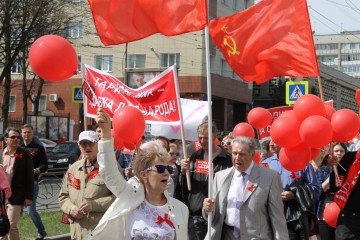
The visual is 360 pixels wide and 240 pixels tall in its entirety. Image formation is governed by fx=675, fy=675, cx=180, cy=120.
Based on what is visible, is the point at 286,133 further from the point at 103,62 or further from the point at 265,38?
the point at 103,62

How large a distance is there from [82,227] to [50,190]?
11.3 meters

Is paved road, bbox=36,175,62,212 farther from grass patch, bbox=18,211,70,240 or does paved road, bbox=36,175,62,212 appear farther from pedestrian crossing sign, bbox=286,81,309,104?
pedestrian crossing sign, bbox=286,81,309,104

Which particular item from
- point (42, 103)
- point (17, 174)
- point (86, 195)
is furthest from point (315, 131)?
point (42, 103)

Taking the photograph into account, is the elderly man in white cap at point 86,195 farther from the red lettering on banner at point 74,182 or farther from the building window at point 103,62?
the building window at point 103,62

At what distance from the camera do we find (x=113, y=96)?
8711 mm

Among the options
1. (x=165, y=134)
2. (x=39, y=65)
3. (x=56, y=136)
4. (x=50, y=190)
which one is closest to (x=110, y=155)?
(x=39, y=65)

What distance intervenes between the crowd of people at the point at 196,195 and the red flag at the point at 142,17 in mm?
1060

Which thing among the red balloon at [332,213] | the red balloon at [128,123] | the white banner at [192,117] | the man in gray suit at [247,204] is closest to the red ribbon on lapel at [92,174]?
the red balloon at [128,123]

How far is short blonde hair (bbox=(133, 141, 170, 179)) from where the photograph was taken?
497cm

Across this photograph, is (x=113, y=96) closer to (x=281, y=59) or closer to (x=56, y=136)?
(x=281, y=59)

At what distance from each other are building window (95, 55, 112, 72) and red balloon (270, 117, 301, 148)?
42767mm

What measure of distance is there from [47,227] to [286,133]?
6679 millimetres

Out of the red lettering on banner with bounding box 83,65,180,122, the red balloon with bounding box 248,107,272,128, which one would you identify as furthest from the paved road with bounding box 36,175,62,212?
the red lettering on banner with bounding box 83,65,180,122

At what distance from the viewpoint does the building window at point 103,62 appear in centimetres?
4903
